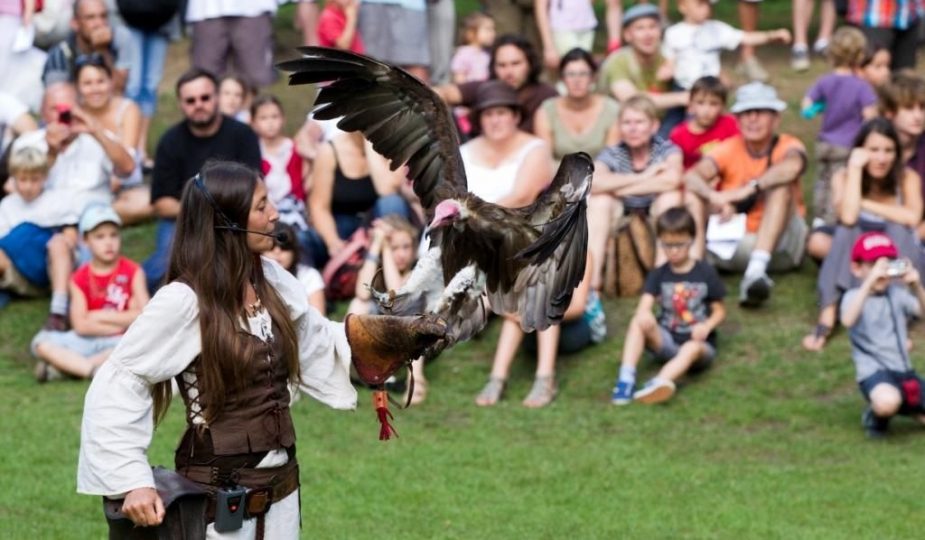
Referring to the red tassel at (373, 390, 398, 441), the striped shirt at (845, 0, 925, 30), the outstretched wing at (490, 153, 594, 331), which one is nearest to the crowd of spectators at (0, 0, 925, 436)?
the striped shirt at (845, 0, 925, 30)

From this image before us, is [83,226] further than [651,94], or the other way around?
[651,94]

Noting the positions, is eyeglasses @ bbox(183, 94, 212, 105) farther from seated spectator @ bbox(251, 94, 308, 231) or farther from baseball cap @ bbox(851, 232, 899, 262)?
baseball cap @ bbox(851, 232, 899, 262)

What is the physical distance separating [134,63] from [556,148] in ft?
10.8

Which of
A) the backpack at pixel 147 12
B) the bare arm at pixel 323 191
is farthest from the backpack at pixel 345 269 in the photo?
the backpack at pixel 147 12

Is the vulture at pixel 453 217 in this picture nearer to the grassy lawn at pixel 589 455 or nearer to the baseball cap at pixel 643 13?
the grassy lawn at pixel 589 455

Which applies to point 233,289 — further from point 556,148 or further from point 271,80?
point 271,80

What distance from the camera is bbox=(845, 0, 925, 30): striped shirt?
11.7 m

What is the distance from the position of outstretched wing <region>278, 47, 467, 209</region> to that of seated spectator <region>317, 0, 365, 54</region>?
4704mm

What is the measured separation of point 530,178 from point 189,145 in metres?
2.04

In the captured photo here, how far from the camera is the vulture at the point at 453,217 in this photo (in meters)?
5.39

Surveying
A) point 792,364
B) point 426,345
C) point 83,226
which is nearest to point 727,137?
point 792,364

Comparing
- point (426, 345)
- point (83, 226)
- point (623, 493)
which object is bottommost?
point (623, 493)

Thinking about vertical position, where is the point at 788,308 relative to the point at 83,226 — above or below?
below

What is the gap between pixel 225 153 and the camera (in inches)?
372
